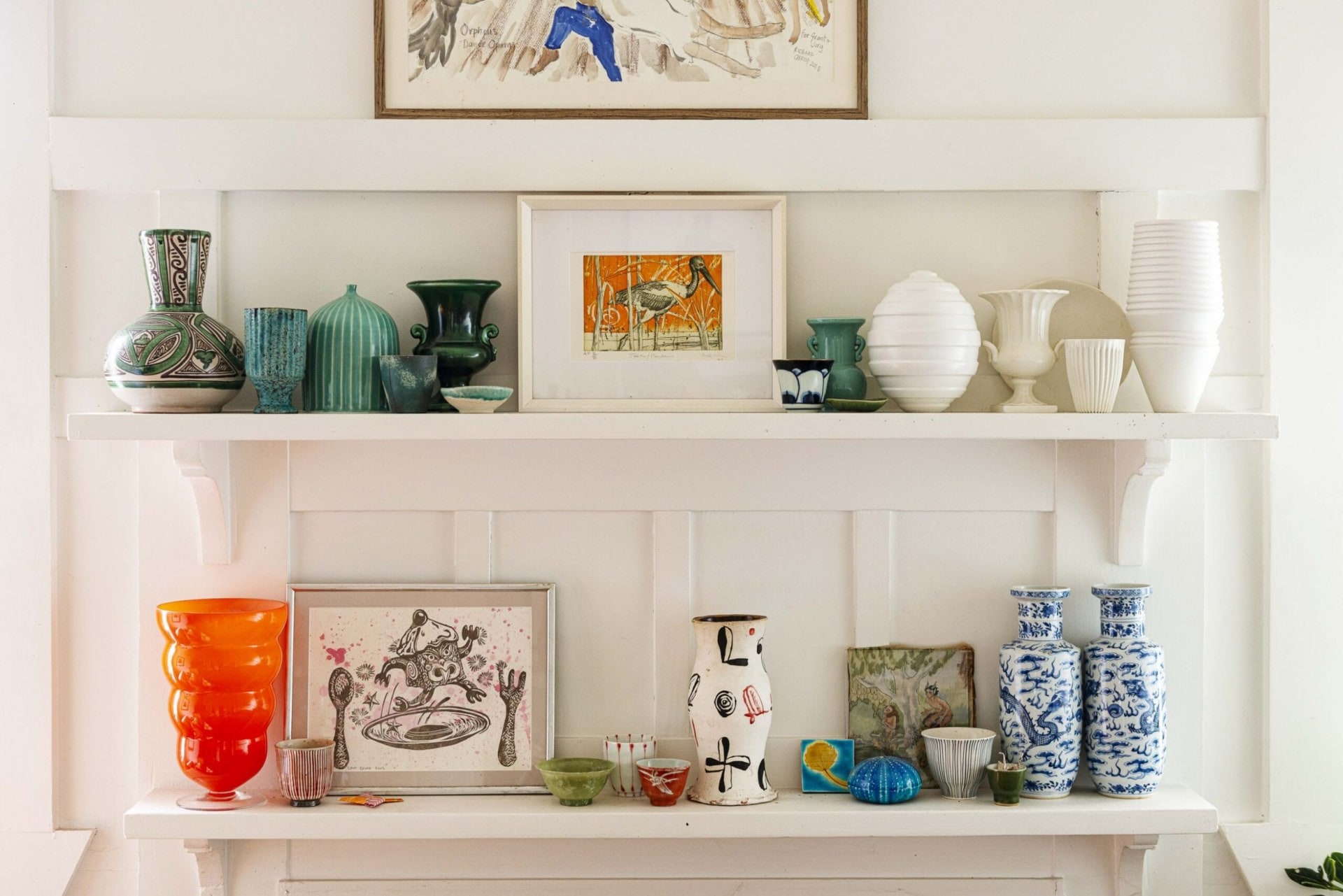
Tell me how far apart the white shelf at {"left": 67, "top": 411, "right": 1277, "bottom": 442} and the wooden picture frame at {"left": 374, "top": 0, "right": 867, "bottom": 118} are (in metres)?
0.49

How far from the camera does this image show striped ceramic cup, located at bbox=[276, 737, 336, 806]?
163 cm

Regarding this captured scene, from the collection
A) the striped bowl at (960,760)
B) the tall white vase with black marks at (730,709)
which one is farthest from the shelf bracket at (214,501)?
the striped bowl at (960,760)

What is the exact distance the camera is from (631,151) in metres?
1.71

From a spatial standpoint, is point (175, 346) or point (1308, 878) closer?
point (175, 346)

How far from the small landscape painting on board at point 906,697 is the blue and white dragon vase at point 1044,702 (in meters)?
0.08

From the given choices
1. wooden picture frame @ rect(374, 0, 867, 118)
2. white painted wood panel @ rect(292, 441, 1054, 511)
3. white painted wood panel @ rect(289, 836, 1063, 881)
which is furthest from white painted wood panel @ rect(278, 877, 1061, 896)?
wooden picture frame @ rect(374, 0, 867, 118)

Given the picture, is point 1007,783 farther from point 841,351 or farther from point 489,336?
point 489,336

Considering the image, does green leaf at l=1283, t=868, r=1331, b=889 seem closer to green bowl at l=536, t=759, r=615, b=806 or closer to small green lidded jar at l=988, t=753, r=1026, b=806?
small green lidded jar at l=988, t=753, r=1026, b=806

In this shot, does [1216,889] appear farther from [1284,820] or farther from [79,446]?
[79,446]

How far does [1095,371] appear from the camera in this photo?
1576mm

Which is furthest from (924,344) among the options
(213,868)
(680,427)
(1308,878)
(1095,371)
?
(213,868)

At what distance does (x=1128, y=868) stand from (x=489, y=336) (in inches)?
48.7

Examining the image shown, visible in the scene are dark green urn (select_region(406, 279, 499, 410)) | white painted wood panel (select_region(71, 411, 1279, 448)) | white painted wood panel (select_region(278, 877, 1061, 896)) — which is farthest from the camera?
white painted wood panel (select_region(278, 877, 1061, 896))

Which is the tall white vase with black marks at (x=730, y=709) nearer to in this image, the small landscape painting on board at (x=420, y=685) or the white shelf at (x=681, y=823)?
the white shelf at (x=681, y=823)
